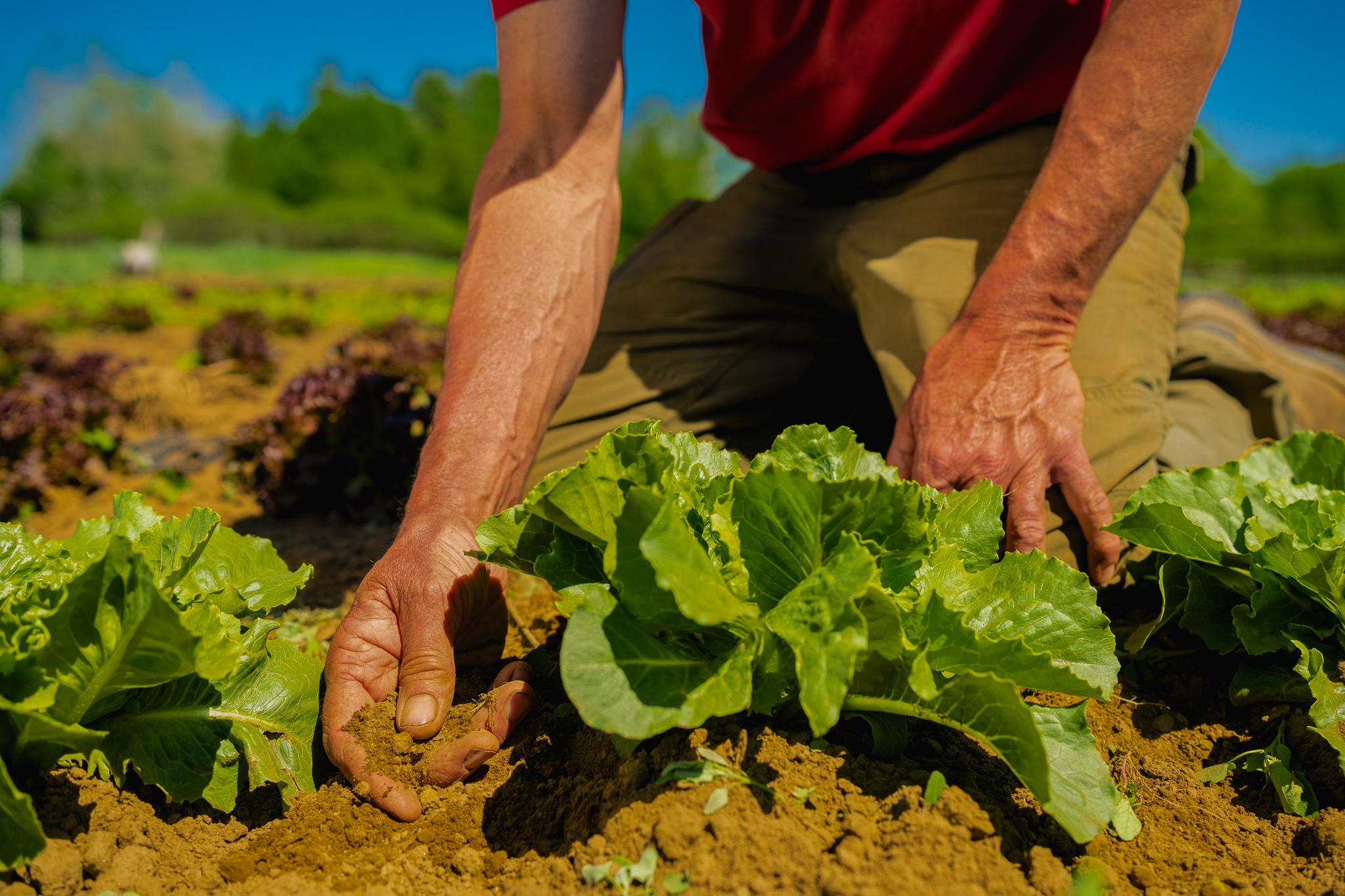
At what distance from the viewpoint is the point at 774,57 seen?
3.20 m

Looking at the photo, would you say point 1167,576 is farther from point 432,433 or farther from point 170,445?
point 170,445

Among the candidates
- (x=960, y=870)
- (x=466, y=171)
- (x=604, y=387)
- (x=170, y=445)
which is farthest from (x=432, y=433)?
(x=466, y=171)

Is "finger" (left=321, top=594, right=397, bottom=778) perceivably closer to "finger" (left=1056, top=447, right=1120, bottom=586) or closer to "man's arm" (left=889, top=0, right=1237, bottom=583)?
"man's arm" (left=889, top=0, right=1237, bottom=583)

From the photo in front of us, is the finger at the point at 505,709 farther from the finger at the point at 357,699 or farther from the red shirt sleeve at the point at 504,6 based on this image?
the red shirt sleeve at the point at 504,6

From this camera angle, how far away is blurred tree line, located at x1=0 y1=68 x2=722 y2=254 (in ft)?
159

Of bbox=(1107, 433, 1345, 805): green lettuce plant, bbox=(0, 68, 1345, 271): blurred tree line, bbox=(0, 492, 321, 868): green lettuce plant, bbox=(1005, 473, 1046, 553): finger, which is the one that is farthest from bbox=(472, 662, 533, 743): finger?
bbox=(0, 68, 1345, 271): blurred tree line

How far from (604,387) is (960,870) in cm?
246

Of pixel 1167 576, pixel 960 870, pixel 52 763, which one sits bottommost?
pixel 52 763

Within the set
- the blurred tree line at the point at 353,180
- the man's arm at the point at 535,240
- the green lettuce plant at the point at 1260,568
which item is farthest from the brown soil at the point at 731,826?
the blurred tree line at the point at 353,180

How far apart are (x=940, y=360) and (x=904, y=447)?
25 cm

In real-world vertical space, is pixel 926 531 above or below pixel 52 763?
above

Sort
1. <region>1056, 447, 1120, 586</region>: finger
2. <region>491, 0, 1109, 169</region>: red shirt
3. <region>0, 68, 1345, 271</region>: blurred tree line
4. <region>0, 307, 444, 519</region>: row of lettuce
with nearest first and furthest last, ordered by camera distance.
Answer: <region>1056, 447, 1120, 586</region>: finger → <region>491, 0, 1109, 169</region>: red shirt → <region>0, 307, 444, 519</region>: row of lettuce → <region>0, 68, 1345, 271</region>: blurred tree line

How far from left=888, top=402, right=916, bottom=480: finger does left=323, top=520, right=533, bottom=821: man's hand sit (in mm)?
1089

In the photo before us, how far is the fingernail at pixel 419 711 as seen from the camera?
1.79 metres
